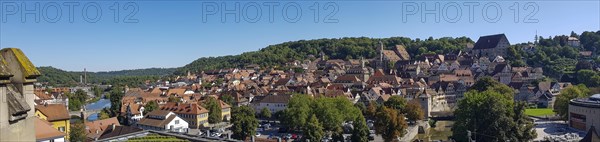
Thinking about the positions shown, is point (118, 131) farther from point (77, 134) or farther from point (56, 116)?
point (56, 116)

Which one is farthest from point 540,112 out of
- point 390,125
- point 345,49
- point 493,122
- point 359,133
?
point 345,49

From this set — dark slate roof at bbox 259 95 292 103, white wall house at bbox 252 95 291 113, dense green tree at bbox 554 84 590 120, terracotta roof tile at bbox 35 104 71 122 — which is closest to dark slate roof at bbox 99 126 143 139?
terracotta roof tile at bbox 35 104 71 122

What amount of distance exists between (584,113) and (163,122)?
27796mm

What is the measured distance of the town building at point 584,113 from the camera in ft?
98.9

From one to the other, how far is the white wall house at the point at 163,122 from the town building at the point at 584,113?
26.2 meters

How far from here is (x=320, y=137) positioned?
26.1 m

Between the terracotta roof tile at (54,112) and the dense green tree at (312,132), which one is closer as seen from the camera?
the terracotta roof tile at (54,112)

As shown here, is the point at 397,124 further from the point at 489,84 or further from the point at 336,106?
the point at 489,84

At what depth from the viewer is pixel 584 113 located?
3094cm

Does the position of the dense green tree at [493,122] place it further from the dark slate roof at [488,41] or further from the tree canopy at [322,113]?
the dark slate roof at [488,41]

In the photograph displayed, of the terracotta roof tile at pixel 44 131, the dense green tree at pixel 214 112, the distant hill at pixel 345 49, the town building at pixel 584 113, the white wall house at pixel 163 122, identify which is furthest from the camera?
the distant hill at pixel 345 49

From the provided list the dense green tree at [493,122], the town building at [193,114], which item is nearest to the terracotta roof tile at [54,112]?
the town building at [193,114]

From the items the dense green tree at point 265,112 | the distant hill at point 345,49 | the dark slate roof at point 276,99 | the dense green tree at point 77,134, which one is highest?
the distant hill at point 345,49

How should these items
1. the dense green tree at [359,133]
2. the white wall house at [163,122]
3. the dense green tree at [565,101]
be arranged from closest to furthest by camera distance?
the dense green tree at [359,133], the white wall house at [163,122], the dense green tree at [565,101]
